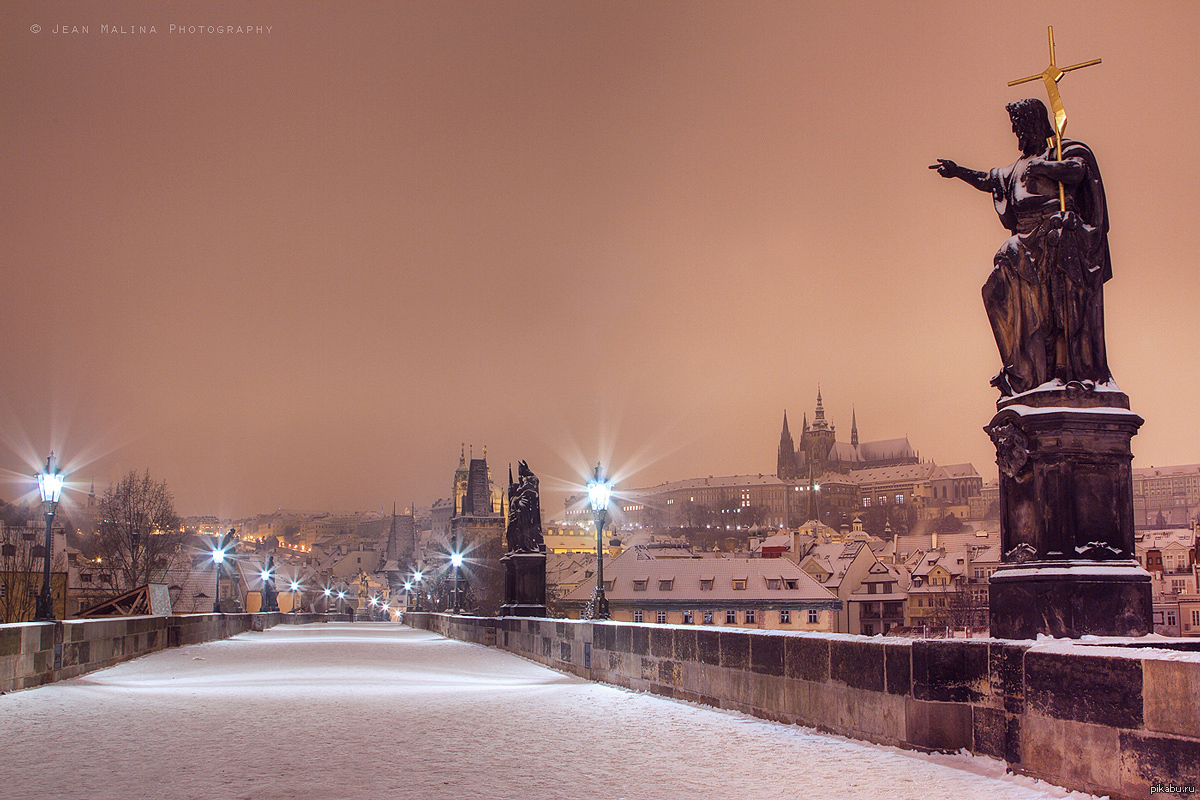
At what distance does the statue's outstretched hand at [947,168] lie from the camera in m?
9.53

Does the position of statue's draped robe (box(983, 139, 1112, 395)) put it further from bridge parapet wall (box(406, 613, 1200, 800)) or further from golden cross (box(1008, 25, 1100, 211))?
bridge parapet wall (box(406, 613, 1200, 800))

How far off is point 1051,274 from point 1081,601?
2.52 m

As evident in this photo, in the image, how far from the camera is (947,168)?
9.56m

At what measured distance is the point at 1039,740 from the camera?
6426mm

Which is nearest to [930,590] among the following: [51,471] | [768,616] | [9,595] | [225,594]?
[768,616]

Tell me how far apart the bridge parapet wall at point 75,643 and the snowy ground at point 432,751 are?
504mm

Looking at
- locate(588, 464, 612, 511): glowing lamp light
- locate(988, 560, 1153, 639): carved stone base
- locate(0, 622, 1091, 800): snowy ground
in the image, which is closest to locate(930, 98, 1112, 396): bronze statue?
locate(988, 560, 1153, 639): carved stone base

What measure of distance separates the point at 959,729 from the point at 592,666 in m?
9.49

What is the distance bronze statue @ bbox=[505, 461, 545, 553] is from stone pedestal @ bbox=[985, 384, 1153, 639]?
711 inches

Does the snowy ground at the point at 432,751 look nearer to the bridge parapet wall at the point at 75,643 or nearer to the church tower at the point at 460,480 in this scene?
the bridge parapet wall at the point at 75,643

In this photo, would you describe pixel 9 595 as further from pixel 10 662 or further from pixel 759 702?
pixel 759 702

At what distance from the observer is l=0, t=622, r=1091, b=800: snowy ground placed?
6.62m

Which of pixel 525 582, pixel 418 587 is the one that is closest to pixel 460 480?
pixel 418 587

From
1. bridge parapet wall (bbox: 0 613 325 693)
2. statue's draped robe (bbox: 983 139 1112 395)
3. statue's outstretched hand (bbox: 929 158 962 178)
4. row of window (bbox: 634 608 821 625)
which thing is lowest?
row of window (bbox: 634 608 821 625)
